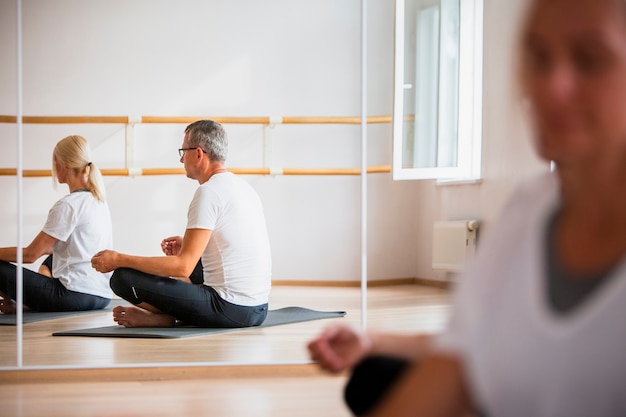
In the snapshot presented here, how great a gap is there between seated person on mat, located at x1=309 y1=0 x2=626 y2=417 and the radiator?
185 inches

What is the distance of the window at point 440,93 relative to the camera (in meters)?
5.40

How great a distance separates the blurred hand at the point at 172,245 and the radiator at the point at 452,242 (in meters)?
1.88

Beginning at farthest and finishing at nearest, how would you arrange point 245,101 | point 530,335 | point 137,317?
point 245,101, point 137,317, point 530,335

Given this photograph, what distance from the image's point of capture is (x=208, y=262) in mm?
4094

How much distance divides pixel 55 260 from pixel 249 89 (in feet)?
3.62

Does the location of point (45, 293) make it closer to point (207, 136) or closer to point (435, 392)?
point (207, 136)

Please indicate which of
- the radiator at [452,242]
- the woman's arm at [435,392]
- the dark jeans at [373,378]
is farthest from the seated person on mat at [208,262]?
the woman's arm at [435,392]

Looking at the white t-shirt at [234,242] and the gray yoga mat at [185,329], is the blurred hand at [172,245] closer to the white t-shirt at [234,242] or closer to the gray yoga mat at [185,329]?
the white t-shirt at [234,242]

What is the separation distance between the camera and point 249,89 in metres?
4.19

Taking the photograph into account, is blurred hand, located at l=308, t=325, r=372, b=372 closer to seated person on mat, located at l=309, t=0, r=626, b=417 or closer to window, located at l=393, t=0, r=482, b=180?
seated person on mat, located at l=309, t=0, r=626, b=417

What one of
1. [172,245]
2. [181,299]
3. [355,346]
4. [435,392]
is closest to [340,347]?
[355,346]

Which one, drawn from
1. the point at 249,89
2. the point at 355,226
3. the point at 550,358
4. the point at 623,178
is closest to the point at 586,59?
the point at 623,178

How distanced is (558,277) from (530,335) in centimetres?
4

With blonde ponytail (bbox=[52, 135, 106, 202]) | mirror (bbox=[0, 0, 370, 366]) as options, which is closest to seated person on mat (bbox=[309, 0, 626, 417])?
mirror (bbox=[0, 0, 370, 366])
